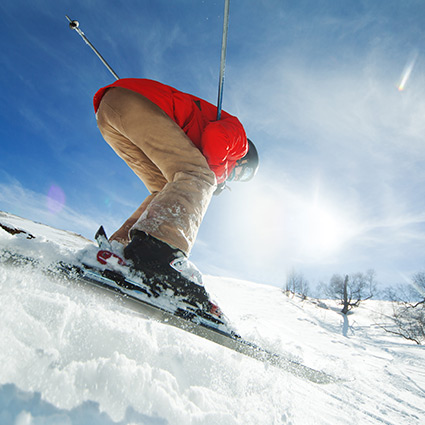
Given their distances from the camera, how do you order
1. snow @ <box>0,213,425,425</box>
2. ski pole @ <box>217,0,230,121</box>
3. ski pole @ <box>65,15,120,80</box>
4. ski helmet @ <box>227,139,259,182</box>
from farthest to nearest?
ski pole @ <box>65,15,120,80</box>
ski helmet @ <box>227,139,259,182</box>
ski pole @ <box>217,0,230,121</box>
snow @ <box>0,213,425,425</box>

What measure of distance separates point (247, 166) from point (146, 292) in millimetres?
1353

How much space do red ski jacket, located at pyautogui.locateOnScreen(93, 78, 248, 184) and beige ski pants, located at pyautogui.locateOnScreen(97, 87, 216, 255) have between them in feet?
0.20

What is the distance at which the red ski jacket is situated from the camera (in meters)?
1.22

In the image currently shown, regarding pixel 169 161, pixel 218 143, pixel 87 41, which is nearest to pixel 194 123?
pixel 218 143

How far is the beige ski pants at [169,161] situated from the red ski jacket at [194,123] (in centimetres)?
6

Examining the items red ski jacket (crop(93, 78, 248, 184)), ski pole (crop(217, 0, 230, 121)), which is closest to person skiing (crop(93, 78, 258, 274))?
red ski jacket (crop(93, 78, 248, 184))

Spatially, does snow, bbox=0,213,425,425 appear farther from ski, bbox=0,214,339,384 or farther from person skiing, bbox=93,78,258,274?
person skiing, bbox=93,78,258,274

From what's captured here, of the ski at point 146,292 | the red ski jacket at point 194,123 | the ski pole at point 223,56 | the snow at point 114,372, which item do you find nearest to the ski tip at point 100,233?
the ski at point 146,292

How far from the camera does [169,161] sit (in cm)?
117

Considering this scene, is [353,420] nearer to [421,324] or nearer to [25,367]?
[25,367]

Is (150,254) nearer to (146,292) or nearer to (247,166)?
(146,292)

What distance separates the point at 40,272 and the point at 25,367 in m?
0.46

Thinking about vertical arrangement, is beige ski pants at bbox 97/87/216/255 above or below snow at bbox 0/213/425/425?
above

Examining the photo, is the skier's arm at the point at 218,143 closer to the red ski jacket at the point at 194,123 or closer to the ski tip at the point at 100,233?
the red ski jacket at the point at 194,123
